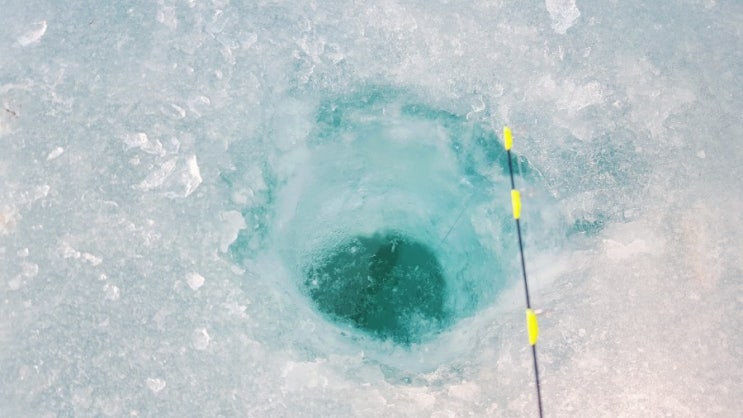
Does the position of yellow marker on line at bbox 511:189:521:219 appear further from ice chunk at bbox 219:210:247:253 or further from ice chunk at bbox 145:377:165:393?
ice chunk at bbox 145:377:165:393

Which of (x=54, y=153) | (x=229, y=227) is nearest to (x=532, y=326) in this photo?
(x=229, y=227)

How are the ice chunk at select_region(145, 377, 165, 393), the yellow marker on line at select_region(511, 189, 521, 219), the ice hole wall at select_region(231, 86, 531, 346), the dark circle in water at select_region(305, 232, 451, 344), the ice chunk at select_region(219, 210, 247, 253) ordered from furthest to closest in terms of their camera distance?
the dark circle in water at select_region(305, 232, 451, 344) < the ice hole wall at select_region(231, 86, 531, 346) < the yellow marker on line at select_region(511, 189, 521, 219) < the ice chunk at select_region(219, 210, 247, 253) < the ice chunk at select_region(145, 377, 165, 393)

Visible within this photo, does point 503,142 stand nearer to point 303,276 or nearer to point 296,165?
point 296,165

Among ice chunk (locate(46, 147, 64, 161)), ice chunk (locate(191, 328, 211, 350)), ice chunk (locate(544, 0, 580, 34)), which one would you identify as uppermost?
ice chunk (locate(544, 0, 580, 34))

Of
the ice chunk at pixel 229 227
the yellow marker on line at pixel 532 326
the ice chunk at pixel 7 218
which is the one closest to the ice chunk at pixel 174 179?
the ice chunk at pixel 229 227

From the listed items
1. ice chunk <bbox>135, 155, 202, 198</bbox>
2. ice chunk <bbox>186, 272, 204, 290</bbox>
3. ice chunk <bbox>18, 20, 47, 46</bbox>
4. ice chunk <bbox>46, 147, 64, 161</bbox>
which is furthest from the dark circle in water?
ice chunk <bbox>18, 20, 47, 46</bbox>

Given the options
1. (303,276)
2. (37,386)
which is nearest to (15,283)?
(37,386)

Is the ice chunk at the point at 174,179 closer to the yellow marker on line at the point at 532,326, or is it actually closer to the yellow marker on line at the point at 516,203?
the yellow marker on line at the point at 516,203
